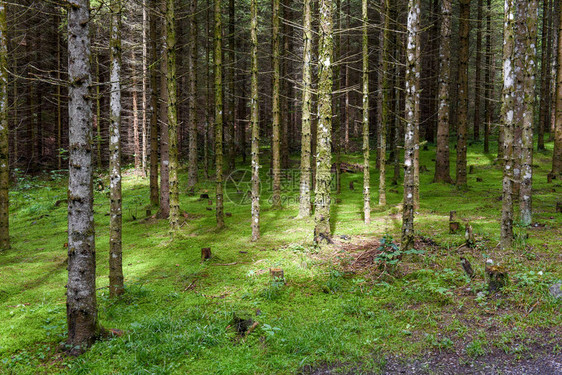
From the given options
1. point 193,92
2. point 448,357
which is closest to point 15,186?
point 193,92

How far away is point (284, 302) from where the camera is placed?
22.2 ft

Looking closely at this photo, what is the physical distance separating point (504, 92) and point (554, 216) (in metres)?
5.68

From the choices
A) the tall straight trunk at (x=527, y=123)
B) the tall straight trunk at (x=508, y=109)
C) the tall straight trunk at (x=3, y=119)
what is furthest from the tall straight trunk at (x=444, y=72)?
the tall straight trunk at (x=3, y=119)

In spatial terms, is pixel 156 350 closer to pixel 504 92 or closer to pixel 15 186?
pixel 504 92

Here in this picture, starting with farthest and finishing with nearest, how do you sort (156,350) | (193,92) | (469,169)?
(469,169), (193,92), (156,350)

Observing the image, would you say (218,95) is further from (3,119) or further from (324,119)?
(3,119)

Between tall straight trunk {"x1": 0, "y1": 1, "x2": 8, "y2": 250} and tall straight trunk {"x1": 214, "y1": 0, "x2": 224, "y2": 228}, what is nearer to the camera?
tall straight trunk {"x1": 0, "y1": 1, "x2": 8, "y2": 250}

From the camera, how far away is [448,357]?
4824 millimetres

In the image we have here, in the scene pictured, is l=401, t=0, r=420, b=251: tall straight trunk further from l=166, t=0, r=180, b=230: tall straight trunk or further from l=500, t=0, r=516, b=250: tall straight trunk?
l=166, t=0, r=180, b=230: tall straight trunk

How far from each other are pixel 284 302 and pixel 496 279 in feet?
12.6

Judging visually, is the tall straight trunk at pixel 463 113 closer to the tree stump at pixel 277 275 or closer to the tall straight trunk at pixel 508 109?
the tall straight trunk at pixel 508 109

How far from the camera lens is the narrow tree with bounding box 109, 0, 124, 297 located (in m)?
6.68

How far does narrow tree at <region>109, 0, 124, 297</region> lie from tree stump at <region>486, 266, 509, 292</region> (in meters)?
6.85

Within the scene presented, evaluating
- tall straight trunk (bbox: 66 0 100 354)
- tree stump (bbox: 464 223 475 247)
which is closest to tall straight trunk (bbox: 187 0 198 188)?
tall straight trunk (bbox: 66 0 100 354)
